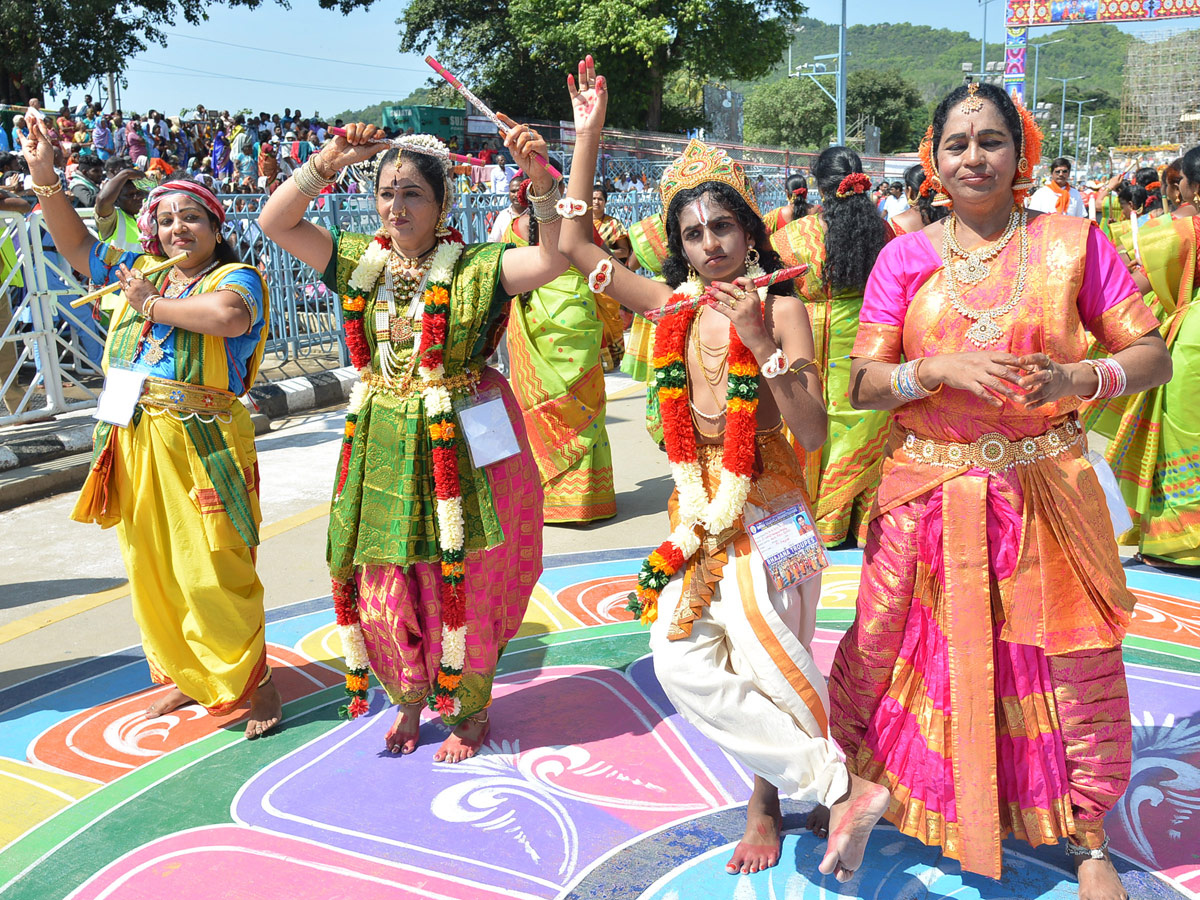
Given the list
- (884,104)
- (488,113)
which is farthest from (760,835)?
(884,104)

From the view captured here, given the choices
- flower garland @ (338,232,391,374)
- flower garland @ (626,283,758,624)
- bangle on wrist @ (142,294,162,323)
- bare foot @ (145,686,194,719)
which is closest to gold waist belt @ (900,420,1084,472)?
flower garland @ (626,283,758,624)

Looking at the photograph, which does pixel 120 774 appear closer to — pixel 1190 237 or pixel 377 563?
pixel 377 563

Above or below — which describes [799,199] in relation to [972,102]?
above

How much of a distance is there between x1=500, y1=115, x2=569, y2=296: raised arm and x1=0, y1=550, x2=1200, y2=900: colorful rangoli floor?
5.06 ft

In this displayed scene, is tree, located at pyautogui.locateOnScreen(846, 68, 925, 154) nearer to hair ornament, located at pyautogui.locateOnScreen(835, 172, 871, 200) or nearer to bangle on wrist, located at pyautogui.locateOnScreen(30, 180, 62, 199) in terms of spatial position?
hair ornament, located at pyautogui.locateOnScreen(835, 172, 871, 200)

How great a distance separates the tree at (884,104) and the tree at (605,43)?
118ft

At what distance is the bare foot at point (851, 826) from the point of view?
7.84 ft

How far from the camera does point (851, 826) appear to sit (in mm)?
2404

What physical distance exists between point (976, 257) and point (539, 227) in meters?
1.27

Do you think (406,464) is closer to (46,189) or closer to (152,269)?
(152,269)

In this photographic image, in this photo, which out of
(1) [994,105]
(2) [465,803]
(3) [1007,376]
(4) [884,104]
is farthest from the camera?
(4) [884,104]

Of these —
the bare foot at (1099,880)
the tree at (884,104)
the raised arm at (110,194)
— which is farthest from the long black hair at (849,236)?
the tree at (884,104)

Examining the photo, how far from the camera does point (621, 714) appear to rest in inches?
145

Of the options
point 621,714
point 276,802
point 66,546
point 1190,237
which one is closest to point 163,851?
point 276,802
